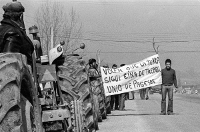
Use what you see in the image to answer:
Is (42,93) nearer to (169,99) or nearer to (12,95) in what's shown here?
(12,95)

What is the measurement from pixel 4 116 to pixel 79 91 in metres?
7.72

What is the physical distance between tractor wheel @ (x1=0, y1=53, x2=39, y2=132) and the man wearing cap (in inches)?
37.1

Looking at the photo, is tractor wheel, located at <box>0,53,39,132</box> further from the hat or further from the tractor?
the hat

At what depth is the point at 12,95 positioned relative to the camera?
4.64m

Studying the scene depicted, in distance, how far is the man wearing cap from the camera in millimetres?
6125

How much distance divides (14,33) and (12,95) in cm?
163

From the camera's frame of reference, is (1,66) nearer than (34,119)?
Yes

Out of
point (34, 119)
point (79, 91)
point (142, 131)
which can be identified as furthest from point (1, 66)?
point (142, 131)

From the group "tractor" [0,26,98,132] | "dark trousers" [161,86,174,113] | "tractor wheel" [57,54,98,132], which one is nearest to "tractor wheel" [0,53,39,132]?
"tractor" [0,26,98,132]

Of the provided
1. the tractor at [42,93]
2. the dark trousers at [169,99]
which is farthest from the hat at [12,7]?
the dark trousers at [169,99]

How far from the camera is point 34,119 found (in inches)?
227

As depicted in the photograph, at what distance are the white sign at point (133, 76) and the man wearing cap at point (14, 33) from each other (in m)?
16.6

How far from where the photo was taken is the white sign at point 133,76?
2339 cm

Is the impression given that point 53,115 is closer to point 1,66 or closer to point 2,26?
point 2,26
